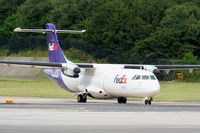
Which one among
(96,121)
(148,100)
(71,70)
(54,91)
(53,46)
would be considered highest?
(53,46)

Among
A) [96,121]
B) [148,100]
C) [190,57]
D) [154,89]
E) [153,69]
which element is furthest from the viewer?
[190,57]

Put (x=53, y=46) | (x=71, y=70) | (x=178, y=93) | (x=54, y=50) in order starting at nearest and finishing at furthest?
1. (x=71, y=70)
2. (x=54, y=50)
3. (x=53, y=46)
4. (x=178, y=93)

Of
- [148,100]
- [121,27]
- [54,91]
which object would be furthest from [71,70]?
[121,27]

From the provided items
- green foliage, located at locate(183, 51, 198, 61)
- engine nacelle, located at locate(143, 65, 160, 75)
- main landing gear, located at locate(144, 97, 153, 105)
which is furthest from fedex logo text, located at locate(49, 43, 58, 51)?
green foliage, located at locate(183, 51, 198, 61)

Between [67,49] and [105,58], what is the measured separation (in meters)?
5.48

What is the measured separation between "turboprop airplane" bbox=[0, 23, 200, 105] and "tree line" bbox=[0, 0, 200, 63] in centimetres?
2813

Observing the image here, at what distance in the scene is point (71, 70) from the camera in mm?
40625

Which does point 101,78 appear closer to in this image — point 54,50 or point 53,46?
point 54,50

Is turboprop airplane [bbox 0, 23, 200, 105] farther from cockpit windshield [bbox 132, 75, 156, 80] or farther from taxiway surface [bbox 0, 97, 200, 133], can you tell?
taxiway surface [bbox 0, 97, 200, 133]

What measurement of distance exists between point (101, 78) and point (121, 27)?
43.8 m

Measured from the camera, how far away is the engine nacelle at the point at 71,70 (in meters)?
40.4

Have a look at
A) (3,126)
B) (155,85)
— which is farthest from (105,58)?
(3,126)

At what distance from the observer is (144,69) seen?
42.2m

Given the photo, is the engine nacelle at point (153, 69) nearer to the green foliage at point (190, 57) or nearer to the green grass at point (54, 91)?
the green grass at point (54, 91)
